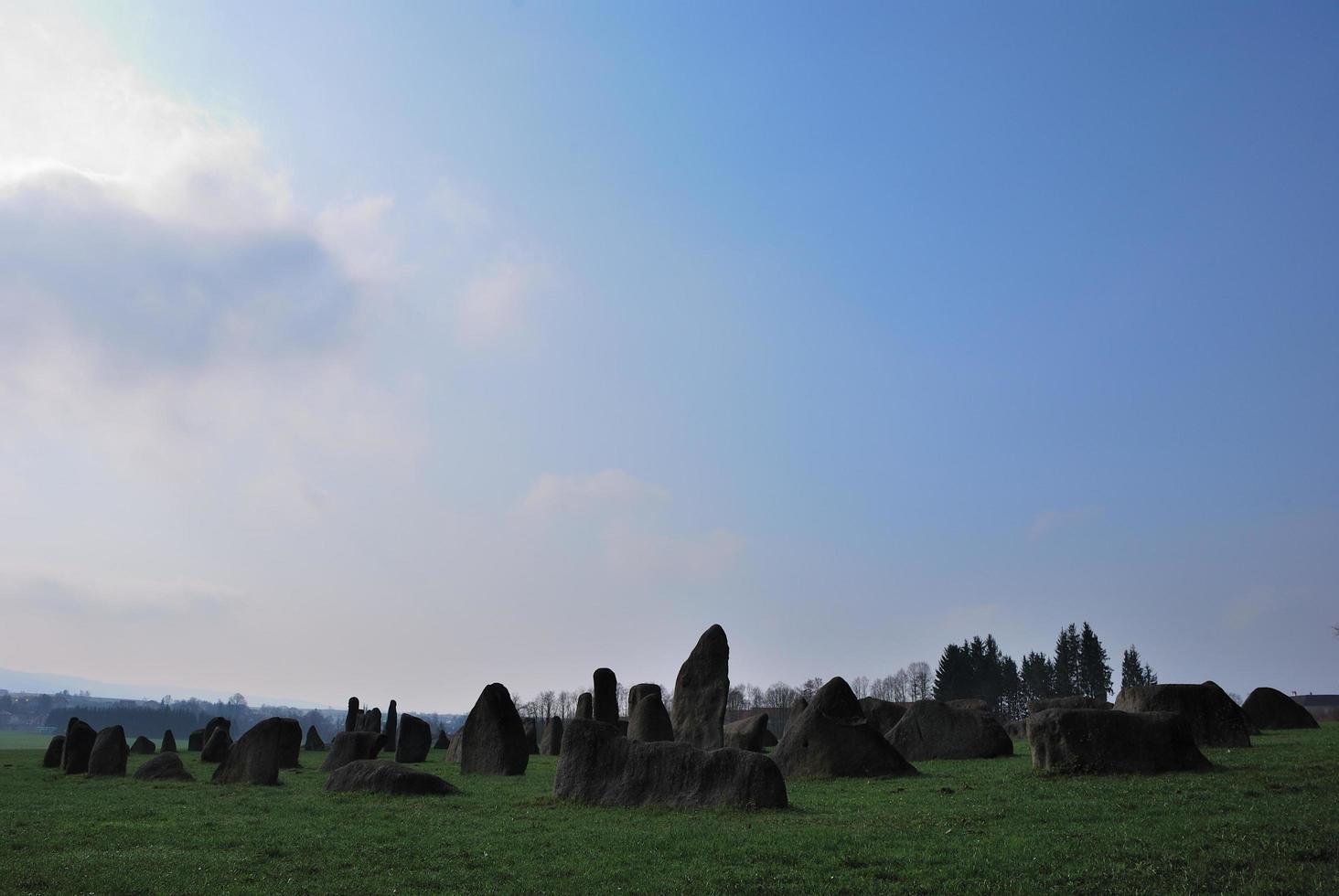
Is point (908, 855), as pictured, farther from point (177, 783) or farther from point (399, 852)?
point (177, 783)

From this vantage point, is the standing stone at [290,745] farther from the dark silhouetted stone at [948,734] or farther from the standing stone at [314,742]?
the standing stone at [314,742]

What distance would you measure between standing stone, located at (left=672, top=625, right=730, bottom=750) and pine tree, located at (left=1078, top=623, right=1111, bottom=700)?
10615 centimetres

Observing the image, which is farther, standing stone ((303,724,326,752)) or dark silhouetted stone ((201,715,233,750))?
standing stone ((303,724,326,752))

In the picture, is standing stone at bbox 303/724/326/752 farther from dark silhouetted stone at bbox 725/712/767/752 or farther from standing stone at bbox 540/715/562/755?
dark silhouetted stone at bbox 725/712/767/752

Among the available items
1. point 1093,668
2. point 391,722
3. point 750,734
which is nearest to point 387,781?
point 750,734

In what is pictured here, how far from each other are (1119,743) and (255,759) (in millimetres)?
25027

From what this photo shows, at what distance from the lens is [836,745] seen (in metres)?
24.4

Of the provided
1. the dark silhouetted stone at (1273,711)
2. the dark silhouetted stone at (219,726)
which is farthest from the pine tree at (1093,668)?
the dark silhouetted stone at (219,726)

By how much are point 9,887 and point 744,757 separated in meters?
12.2

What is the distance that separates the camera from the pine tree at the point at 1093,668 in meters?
122

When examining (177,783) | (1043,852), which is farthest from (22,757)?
(1043,852)

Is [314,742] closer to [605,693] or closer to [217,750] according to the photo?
[217,750]

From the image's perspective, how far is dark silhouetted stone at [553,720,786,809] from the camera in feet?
58.3

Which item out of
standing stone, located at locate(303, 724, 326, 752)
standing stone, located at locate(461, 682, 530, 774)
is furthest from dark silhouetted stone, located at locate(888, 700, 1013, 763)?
standing stone, located at locate(303, 724, 326, 752)
